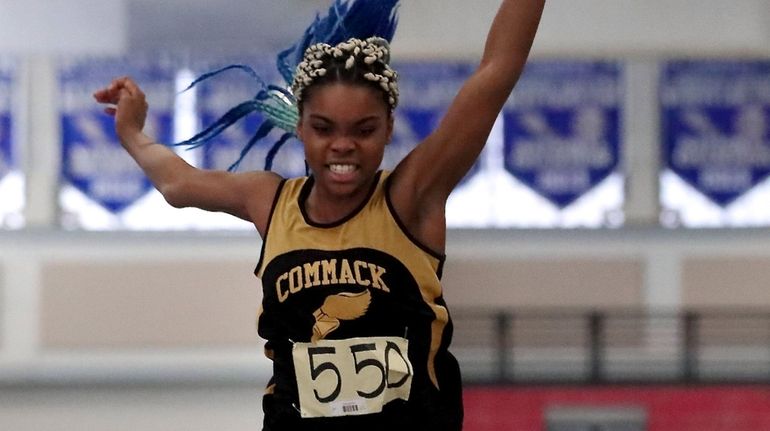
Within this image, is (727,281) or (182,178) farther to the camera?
(727,281)

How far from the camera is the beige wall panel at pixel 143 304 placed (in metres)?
6.45

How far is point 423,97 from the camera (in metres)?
6.55

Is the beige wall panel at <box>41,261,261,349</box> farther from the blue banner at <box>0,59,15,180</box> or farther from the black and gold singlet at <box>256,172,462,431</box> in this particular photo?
the black and gold singlet at <box>256,172,462,431</box>

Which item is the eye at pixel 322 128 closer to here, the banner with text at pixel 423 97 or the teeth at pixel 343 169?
the teeth at pixel 343 169

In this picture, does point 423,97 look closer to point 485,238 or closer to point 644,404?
point 485,238

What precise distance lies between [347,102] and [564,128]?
511 centimetres

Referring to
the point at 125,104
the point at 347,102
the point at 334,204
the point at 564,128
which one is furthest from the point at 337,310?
the point at 564,128

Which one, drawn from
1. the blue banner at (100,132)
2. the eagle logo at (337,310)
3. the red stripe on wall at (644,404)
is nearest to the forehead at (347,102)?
the eagle logo at (337,310)

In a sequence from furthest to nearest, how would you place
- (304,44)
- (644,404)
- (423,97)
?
(423,97)
(644,404)
(304,44)

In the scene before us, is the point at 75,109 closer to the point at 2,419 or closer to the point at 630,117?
the point at 2,419

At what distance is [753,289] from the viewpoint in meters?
6.59

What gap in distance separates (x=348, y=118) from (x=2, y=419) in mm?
5096

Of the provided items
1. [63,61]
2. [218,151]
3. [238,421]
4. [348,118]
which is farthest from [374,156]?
[63,61]

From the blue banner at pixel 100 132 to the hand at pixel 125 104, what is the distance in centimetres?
463
